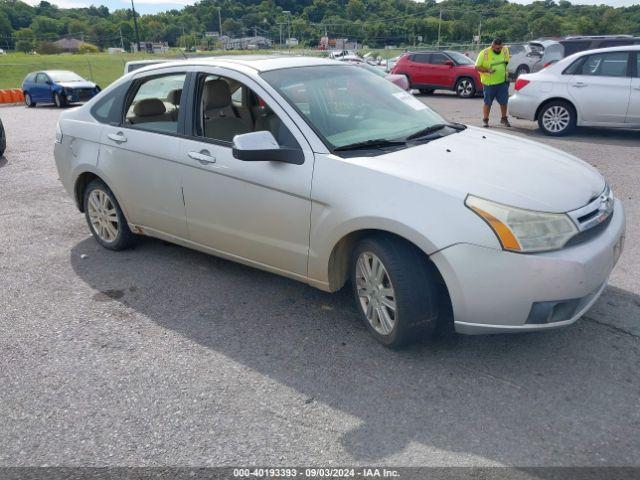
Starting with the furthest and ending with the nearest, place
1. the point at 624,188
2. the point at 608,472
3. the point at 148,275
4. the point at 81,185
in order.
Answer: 1. the point at 624,188
2. the point at 81,185
3. the point at 148,275
4. the point at 608,472

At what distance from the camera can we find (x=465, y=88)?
62.8ft

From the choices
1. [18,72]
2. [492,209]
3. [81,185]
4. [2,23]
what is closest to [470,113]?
[81,185]

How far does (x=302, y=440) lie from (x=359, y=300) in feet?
3.51

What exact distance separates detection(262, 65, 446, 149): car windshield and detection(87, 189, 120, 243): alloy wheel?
81.7 inches

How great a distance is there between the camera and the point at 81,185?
531 cm

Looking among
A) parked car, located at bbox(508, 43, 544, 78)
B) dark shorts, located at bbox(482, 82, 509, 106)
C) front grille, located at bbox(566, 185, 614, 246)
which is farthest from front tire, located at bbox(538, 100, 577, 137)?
parked car, located at bbox(508, 43, 544, 78)

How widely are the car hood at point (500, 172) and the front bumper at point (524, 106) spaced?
745cm

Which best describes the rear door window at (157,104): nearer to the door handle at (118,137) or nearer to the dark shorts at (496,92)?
the door handle at (118,137)

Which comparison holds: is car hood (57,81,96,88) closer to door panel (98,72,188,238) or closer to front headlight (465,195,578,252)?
door panel (98,72,188,238)

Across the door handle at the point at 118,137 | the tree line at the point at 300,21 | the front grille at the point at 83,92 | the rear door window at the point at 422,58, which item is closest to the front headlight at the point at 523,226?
the door handle at the point at 118,137

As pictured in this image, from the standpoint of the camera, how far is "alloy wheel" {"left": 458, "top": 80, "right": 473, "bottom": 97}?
19031mm

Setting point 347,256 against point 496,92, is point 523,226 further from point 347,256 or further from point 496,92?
point 496,92

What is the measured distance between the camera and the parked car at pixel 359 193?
291 centimetres

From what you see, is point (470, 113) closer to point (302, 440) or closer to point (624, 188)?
point (624, 188)
